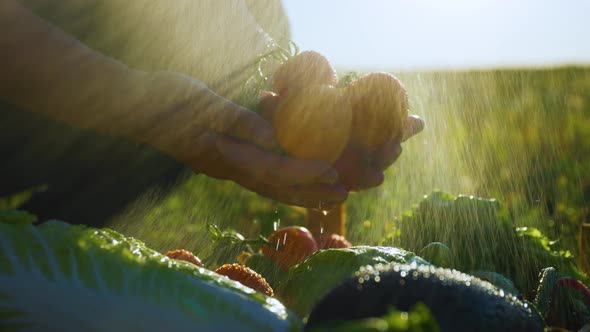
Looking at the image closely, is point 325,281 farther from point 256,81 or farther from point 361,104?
point 256,81

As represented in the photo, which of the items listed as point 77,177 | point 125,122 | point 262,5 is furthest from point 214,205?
point 125,122

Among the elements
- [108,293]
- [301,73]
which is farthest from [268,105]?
[108,293]

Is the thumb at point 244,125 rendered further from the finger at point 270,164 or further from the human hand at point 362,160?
the human hand at point 362,160

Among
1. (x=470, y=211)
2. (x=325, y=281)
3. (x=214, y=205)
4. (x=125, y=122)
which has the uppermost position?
(x=125, y=122)

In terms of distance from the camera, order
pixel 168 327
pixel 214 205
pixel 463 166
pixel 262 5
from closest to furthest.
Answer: pixel 168 327 < pixel 262 5 < pixel 214 205 < pixel 463 166

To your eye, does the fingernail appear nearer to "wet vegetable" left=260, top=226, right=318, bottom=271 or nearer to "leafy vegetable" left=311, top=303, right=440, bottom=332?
"wet vegetable" left=260, top=226, right=318, bottom=271
